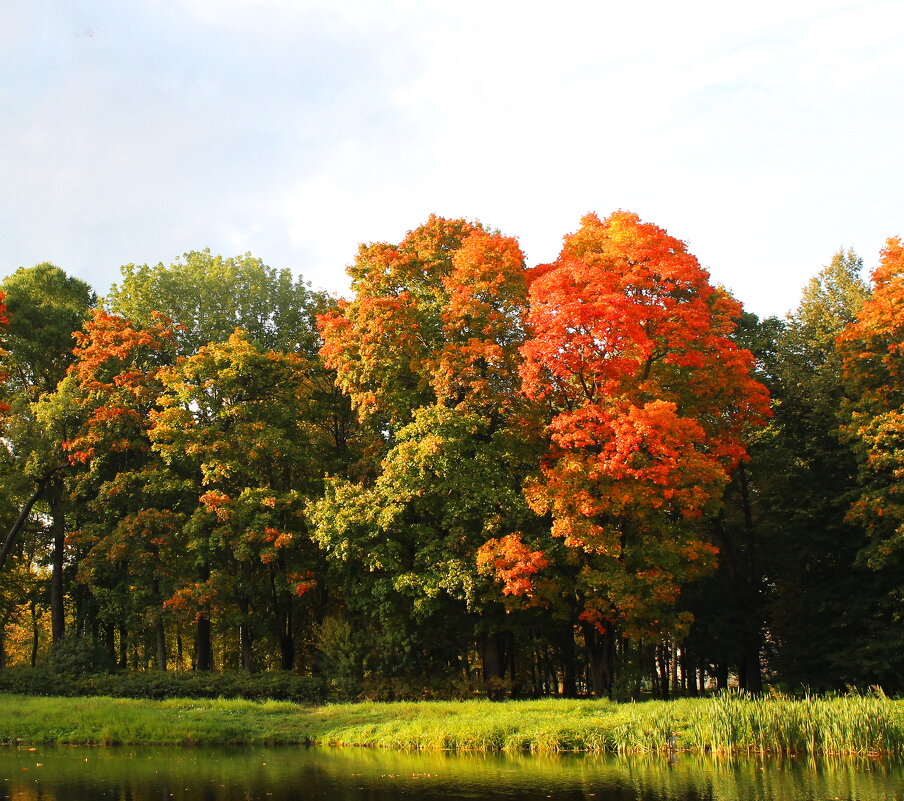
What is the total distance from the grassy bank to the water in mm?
740

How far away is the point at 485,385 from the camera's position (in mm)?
27875

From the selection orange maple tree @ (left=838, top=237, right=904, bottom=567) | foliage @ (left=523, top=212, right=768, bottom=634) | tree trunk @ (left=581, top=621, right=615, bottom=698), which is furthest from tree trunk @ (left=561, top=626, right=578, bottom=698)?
orange maple tree @ (left=838, top=237, right=904, bottom=567)

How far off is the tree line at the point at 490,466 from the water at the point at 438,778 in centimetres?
886

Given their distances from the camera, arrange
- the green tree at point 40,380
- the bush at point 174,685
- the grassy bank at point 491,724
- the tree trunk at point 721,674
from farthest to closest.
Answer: the tree trunk at point 721,674, the green tree at point 40,380, the bush at point 174,685, the grassy bank at point 491,724

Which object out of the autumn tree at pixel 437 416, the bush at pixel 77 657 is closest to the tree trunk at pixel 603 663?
the autumn tree at pixel 437 416

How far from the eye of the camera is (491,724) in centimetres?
1962

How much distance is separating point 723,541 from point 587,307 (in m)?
15.6

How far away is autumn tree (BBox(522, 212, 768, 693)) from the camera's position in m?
24.9

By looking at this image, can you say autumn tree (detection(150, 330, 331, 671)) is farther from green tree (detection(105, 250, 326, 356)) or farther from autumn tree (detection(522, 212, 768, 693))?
autumn tree (detection(522, 212, 768, 693))

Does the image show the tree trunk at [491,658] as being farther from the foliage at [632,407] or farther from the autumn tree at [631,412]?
the foliage at [632,407]

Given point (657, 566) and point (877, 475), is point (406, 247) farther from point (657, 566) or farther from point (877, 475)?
point (877, 475)

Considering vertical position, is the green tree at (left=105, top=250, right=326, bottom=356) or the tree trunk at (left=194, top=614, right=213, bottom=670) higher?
the green tree at (left=105, top=250, right=326, bottom=356)

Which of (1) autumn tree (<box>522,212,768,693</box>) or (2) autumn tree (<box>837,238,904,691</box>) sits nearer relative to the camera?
(1) autumn tree (<box>522,212,768,693</box>)

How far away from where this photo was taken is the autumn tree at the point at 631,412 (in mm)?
24938
